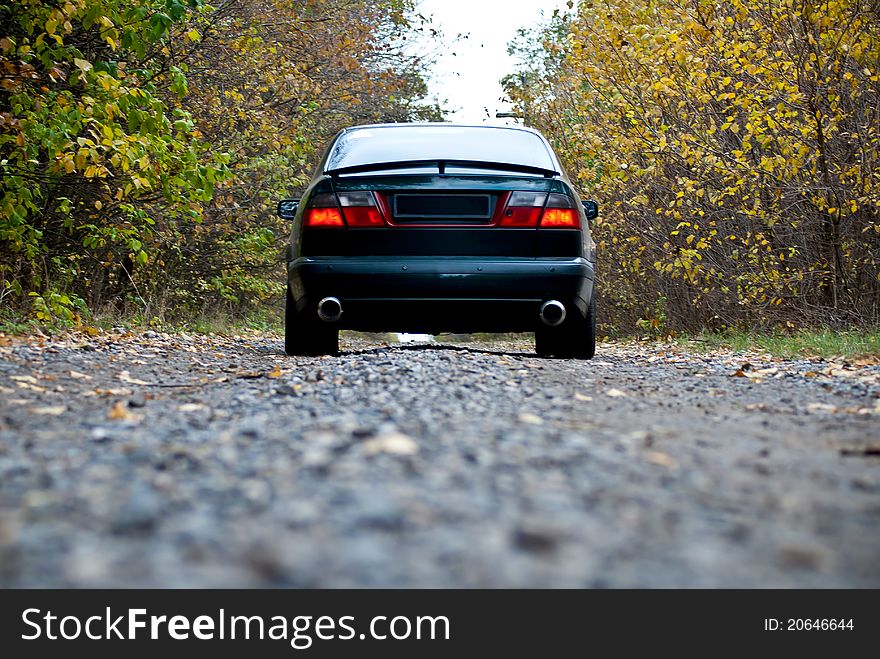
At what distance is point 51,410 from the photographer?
506cm

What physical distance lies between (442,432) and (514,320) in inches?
131

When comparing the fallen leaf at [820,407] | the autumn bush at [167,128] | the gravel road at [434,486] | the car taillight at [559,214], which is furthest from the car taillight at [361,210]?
the fallen leaf at [820,407]

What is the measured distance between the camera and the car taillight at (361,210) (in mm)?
7210

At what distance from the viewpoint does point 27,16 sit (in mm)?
8617

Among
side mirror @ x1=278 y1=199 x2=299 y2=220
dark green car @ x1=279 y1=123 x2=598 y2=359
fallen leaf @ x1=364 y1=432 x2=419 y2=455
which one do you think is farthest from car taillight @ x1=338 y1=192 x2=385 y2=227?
fallen leaf @ x1=364 y1=432 x2=419 y2=455

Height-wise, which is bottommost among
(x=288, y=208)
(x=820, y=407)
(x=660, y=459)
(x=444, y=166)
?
(x=820, y=407)

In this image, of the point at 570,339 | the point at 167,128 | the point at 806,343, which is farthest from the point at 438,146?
the point at 806,343

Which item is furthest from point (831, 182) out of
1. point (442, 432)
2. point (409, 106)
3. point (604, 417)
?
point (409, 106)

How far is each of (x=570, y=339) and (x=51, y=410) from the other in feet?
14.2

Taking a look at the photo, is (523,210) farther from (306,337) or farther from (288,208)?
(288,208)

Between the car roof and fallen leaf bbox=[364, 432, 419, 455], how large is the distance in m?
3.94

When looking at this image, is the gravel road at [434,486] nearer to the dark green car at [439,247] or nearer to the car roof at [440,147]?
the dark green car at [439,247]

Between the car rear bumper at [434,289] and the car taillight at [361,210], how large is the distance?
0.24 metres
